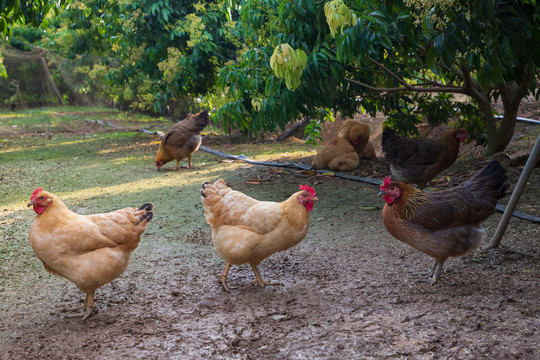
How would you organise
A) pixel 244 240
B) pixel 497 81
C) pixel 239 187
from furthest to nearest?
1. pixel 239 187
2. pixel 244 240
3. pixel 497 81

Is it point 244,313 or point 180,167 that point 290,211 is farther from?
point 180,167

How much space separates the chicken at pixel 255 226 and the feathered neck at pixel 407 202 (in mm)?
723

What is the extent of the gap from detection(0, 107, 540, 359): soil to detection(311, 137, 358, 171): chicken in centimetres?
316

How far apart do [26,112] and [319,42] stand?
755 inches

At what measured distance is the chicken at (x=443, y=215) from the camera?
387 cm

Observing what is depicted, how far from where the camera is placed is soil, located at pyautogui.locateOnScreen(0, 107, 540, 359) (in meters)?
3.01

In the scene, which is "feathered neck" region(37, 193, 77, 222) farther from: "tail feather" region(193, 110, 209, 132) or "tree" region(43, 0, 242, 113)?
"tree" region(43, 0, 242, 113)

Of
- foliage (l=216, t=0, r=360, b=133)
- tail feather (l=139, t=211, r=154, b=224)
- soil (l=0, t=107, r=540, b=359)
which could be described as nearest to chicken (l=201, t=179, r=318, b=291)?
soil (l=0, t=107, r=540, b=359)

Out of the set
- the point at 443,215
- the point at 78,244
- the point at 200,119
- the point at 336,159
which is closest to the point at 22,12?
the point at 78,244

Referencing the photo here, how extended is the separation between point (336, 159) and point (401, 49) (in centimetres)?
219

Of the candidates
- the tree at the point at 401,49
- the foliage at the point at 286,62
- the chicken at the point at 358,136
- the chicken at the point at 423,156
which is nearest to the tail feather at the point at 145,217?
the foliage at the point at 286,62

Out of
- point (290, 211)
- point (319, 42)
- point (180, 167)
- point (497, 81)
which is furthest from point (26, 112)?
point (497, 81)

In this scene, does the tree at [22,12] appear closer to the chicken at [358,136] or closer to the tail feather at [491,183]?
the tail feather at [491,183]

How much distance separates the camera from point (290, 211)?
390 cm
